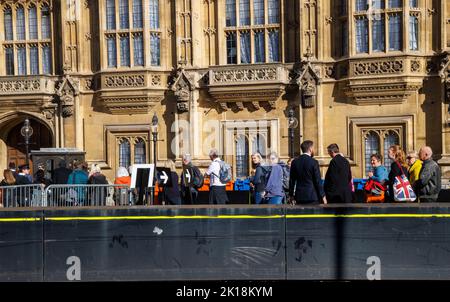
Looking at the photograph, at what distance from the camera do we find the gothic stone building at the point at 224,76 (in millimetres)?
27438

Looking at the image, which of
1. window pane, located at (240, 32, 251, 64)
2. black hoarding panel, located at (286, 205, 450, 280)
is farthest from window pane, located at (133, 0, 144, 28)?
black hoarding panel, located at (286, 205, 450, 280)

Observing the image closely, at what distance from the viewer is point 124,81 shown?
2983 cm

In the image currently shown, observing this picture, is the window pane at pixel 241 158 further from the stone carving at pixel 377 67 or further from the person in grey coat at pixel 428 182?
the person in grey coat at pixel 428 182

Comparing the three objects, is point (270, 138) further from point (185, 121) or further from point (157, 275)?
point (157, 275)

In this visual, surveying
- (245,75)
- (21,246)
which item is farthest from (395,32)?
(21,246)

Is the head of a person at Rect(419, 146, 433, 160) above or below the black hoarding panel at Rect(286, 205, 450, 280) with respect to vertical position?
above

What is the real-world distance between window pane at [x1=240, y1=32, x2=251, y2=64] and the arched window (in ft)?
28.8

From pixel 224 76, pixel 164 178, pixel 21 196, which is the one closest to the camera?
pixel 21 196

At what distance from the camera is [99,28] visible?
30266 mm

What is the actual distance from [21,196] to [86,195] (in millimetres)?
1377

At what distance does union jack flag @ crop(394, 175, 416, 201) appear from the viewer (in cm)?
1370

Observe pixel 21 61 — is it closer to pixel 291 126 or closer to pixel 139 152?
pixel 139 152

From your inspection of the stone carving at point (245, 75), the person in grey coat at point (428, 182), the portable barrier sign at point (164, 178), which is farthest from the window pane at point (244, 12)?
the person in grey coat at point (428, 182)

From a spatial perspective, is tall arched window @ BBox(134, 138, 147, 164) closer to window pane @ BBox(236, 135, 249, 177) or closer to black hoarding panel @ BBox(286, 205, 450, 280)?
window pane @ BBox(236, 135, 249, 177)
